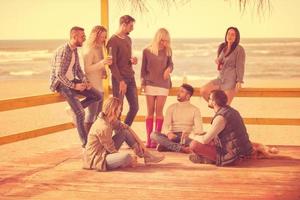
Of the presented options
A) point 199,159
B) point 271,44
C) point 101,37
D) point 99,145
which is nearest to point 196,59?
point 271,44

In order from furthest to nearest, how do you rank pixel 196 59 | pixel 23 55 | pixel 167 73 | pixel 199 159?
pixel 23 55, pixel 196 59, pixel 167 73, pixel 199 159

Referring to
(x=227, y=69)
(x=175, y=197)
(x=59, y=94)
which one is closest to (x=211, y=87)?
(x=227, y=69)

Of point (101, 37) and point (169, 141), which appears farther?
point (169, 141)

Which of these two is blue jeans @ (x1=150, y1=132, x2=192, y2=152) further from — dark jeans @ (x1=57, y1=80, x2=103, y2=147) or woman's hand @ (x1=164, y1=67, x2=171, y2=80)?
dark jeans @ (x1=57, y1=80, x2=103, y2=147)

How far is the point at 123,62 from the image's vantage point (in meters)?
6.42

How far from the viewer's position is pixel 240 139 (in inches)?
225

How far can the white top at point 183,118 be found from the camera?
20.8 feet

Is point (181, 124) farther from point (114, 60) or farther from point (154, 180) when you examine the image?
point (154, 180)

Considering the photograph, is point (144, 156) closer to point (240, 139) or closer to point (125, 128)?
point (125, 128)

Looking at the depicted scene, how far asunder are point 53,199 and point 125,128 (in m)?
1.44

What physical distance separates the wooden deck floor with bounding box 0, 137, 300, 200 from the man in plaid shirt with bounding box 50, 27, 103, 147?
0.53 meters

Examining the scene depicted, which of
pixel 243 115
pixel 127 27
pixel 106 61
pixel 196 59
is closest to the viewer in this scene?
pixel 106 61

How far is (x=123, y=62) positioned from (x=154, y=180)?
1773 millimetres

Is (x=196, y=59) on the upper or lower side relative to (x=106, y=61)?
lower
